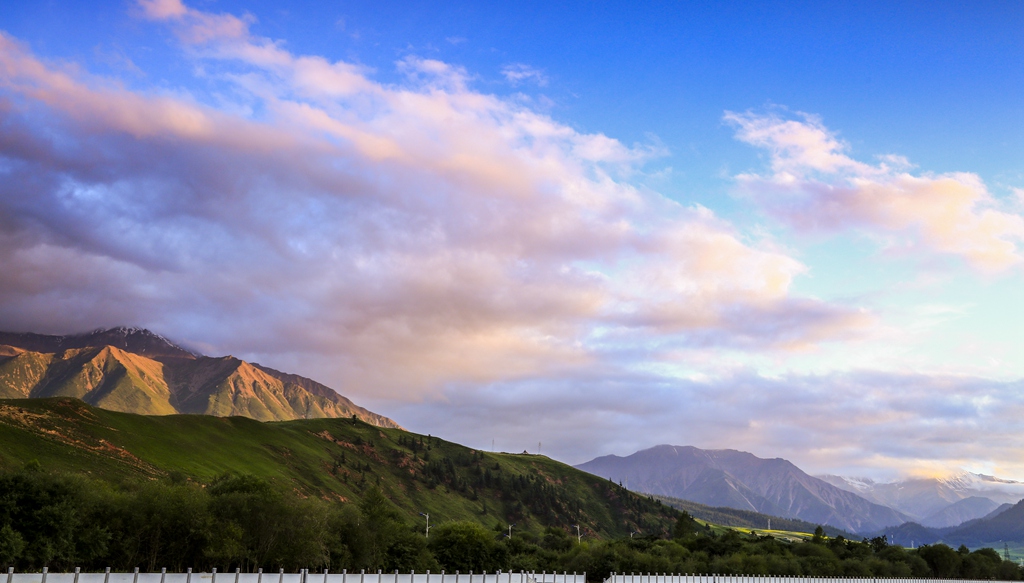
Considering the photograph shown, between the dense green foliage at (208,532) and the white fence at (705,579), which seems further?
the white fence at (705,579)

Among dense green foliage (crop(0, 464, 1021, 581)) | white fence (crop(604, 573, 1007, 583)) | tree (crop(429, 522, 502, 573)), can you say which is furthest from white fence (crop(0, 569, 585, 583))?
tree (crop(429, 522, 502, 573))

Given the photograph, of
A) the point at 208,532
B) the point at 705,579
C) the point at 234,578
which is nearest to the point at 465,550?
the point at 705,579

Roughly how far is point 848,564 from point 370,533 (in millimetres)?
125903

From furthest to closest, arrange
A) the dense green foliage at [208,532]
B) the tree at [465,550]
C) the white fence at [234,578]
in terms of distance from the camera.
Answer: the tree at [465,550] < the dense green foliage at [208,532] < the white fence at [234,578]

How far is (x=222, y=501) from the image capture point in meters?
92.6

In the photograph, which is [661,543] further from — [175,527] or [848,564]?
[175,527]

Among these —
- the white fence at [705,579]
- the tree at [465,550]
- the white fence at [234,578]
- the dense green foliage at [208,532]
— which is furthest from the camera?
the tree at [465,550]

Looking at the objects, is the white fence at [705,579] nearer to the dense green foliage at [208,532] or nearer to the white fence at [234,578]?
the white fence at [234,578]

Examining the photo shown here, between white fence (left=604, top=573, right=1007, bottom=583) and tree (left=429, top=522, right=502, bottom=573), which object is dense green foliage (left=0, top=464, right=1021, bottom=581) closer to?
tree (left=429, top=522, right=502, bottom=573)

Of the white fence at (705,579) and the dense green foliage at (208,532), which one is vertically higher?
the dense green foliage at (208,532)

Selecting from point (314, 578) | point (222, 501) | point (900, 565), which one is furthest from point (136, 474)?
point (900, 565)

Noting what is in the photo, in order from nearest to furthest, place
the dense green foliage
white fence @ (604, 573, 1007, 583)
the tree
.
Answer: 1. the dense green foliage
2. white fence @ (604, 573, 1007, 583)
3. the tree

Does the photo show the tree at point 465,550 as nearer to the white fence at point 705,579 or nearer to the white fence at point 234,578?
the white fence at point 705,579

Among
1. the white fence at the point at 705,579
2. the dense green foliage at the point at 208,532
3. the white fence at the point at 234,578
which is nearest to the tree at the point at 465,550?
the dense green foliage at the point at 208,532
